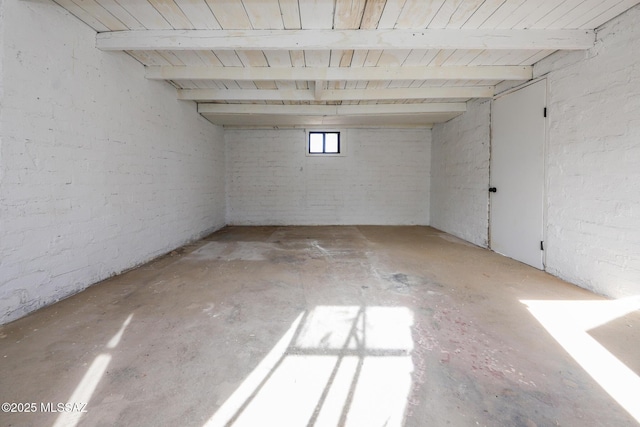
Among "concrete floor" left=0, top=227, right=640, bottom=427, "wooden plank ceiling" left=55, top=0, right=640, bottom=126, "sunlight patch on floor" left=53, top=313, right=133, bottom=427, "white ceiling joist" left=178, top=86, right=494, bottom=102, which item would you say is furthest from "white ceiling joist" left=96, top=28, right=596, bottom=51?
"sunlight patch on floor" left=53, top=313, right=133, bottom=427

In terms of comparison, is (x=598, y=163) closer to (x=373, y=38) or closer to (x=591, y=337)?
(x=591, y=337)

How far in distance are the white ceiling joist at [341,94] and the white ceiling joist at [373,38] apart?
1.48 metres

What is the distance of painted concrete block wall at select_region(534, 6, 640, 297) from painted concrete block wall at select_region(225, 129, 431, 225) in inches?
144

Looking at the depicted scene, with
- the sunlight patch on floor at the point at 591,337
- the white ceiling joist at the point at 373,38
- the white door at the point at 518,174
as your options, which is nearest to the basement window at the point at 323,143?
the white door at the point at 518,174

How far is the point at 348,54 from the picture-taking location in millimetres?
3117

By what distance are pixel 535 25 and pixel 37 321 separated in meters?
4.98

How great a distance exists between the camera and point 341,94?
429 cm

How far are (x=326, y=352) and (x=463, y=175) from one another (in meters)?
4.72

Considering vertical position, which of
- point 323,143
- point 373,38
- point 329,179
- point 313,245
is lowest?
point 313,245

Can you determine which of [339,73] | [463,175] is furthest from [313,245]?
[463,175]

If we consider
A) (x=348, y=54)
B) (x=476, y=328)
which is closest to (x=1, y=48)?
(x=348, y=54)

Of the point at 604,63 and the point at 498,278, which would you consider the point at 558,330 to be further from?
the point at 604,63

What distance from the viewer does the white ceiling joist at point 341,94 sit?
4.18 m

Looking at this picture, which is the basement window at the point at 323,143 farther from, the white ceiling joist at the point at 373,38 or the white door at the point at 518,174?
the white ceiling joist at the point at 373,38
